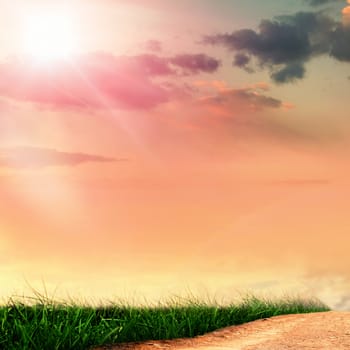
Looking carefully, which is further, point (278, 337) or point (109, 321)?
point (109, 321)

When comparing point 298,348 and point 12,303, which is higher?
point 12,303

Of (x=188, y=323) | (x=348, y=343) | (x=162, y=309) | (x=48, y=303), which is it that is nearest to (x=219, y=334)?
(x=188, y=323)

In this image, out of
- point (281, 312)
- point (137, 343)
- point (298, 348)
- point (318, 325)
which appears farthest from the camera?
point (281, 312)

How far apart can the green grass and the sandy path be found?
0.23 m

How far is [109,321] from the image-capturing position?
916 cm

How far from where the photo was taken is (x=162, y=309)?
9680mm

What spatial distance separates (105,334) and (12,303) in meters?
2.07

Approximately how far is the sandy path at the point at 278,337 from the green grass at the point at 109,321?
23cm

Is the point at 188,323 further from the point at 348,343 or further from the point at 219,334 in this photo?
the point at 348,343

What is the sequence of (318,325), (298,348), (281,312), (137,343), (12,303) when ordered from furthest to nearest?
(281,312) → (12,303) → (318,325) → (137,343) → (298,348)

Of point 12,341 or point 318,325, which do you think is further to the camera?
point 318,325

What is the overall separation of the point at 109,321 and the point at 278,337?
2.36m

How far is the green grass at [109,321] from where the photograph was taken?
7.76 meters

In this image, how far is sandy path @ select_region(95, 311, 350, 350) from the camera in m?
7.77
